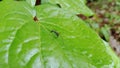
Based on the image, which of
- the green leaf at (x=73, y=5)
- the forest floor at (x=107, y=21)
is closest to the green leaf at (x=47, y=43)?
the green leaf at (x=73, y=5)

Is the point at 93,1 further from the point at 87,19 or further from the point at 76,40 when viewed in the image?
the point at 76,40

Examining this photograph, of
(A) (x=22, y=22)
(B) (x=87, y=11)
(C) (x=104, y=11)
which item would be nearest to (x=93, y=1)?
(C) (x=104, y=11)

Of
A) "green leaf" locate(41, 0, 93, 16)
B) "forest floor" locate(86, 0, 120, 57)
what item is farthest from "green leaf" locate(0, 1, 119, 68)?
"forest floor" locate(86, 0, 120, 57)

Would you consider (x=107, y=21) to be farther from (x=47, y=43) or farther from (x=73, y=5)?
(x=47, y=43)

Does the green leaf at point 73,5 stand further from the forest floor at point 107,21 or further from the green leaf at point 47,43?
the forest floor at point 107,21

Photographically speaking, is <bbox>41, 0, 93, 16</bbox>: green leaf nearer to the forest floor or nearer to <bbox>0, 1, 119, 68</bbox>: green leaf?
<bbox>0, 1, 119, 68</bbox>: green leaf
